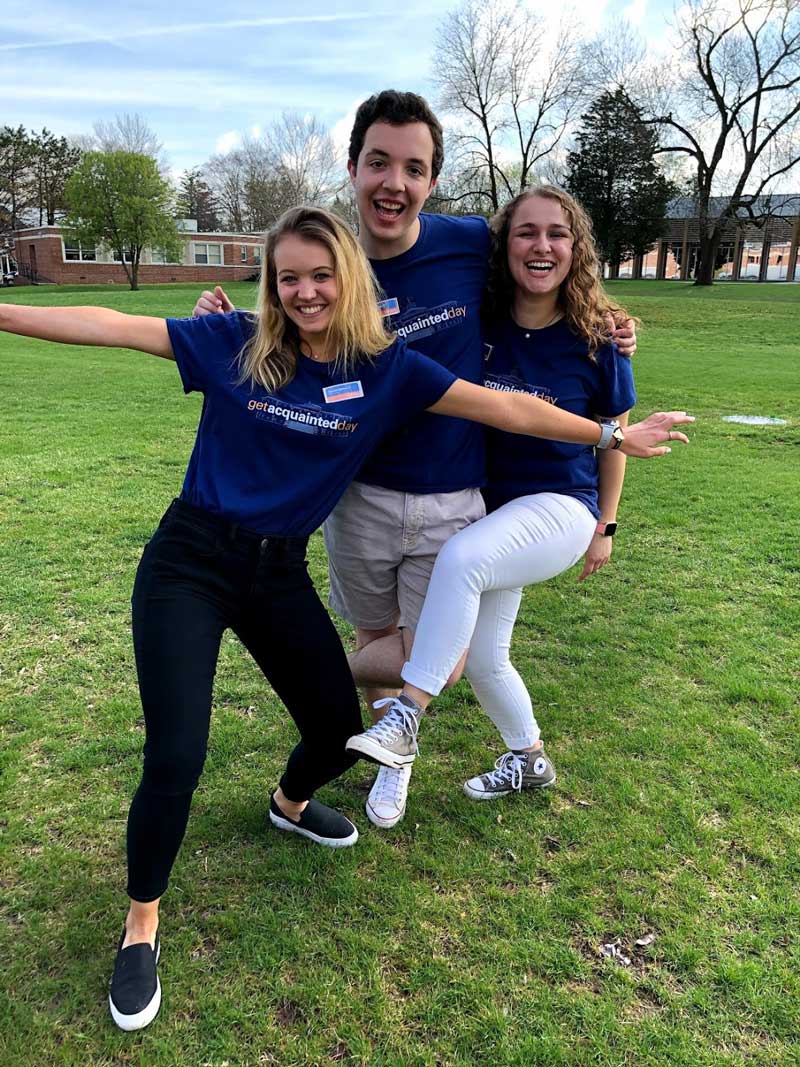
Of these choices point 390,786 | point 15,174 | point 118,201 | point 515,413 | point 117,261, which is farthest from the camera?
point 15,174

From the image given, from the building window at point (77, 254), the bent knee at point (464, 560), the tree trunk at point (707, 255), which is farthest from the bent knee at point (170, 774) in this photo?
the building window at point (77, 254)

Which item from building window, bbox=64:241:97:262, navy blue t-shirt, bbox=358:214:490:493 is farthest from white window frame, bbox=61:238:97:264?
navy blue t-shirt, bbox=358:214:490:493

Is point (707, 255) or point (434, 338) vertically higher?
point (707, 255)

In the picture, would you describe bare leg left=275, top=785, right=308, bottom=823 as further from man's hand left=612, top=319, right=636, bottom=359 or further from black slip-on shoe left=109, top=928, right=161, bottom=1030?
man's hand left=612, top=319, right=636, bottom=359

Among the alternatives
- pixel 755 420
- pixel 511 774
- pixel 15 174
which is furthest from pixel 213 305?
pixel 15 174

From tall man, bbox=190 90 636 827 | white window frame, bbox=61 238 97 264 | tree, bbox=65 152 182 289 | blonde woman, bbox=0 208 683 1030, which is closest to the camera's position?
blonde woman, bbox=0 208 683 1030

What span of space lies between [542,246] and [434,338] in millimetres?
514

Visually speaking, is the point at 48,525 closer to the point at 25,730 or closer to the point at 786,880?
the point at 25,730

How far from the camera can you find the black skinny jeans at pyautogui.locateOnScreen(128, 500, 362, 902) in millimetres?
2318

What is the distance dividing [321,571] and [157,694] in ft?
11.8

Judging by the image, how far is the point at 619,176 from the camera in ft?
161

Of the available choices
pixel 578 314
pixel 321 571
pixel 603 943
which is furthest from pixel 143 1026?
pixel 321 571

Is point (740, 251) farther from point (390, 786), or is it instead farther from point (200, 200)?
point (390, 786)

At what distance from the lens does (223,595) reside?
2484mm
